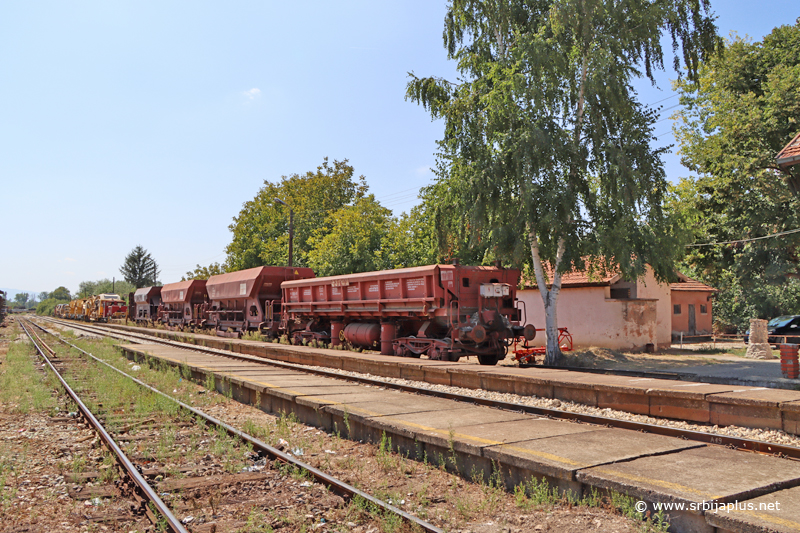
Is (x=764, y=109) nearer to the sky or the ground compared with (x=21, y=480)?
nearer to the sky

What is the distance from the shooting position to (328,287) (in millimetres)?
20172

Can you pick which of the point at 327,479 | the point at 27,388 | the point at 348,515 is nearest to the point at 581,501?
the point at 348,515

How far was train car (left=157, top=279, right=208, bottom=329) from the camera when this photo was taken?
1287 inches

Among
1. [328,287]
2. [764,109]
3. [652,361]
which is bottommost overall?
[652,361]

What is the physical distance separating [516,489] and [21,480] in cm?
530

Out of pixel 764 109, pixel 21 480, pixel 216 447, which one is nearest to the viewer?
pixel 21 480

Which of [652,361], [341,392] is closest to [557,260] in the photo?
[652,361]

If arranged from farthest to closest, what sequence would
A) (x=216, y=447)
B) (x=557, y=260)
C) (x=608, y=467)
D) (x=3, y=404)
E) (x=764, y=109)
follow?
(x=764, y=109) → (x=557, y=260) → (x=3, y=404) → (x=216, y=447) → (x=608, y=467)

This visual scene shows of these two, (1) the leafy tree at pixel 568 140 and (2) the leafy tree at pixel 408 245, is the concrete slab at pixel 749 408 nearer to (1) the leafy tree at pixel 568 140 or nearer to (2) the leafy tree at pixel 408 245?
(1) the leafy tree at pixel 568 140

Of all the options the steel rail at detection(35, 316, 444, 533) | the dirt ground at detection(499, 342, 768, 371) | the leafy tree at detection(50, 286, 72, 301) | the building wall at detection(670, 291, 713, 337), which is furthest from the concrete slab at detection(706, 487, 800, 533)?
the leafy tree at detection(50, 286, 72, 301)

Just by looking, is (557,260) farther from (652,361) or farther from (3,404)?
(3,404)

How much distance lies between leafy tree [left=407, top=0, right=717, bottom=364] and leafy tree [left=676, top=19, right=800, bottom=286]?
315 inches

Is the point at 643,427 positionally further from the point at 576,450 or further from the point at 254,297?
the point at 254,297

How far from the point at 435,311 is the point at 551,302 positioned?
4.61m
